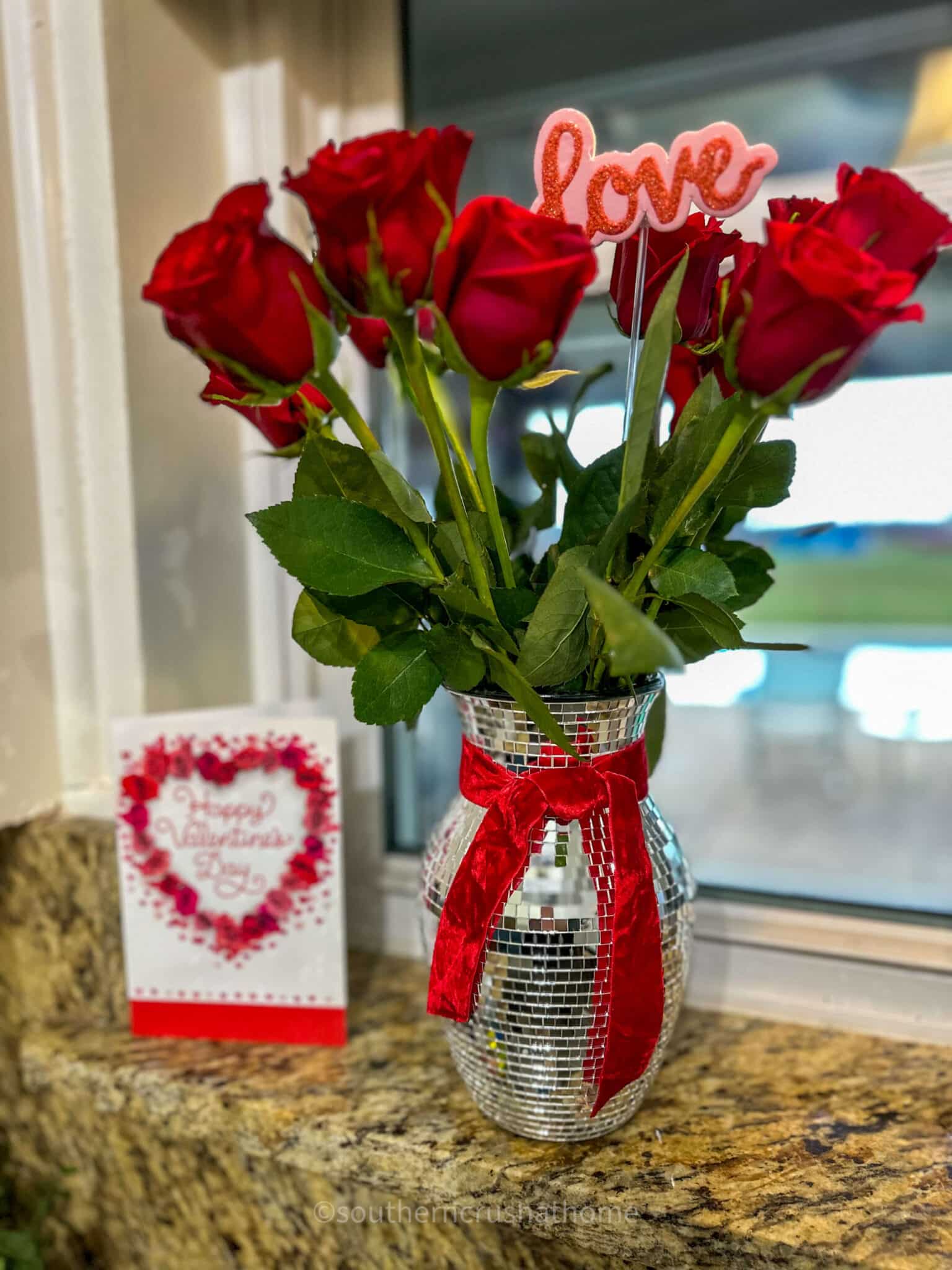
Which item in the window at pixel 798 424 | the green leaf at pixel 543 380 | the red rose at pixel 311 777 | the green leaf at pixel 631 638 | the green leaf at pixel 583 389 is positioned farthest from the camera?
the window at pixel 798 424

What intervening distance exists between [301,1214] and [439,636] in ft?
1.70

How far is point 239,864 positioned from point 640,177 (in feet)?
1.98

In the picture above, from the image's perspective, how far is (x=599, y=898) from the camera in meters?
0.59

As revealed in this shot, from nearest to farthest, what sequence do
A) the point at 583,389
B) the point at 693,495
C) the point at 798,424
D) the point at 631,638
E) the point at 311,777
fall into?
the point at 631,638 → the point at 693,495 → the point at 583,389 → the point at 311,777 → the point at 798,424

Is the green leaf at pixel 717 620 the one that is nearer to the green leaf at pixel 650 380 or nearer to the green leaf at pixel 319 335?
the green leaf at pixel 650 380

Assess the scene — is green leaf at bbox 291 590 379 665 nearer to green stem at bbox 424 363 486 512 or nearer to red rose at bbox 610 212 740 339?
green stem at bbox 424 363 486 512

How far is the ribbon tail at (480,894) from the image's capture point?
58 cm

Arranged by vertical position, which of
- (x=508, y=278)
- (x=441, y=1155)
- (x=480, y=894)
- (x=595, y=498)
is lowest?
(x=441, y=1155)

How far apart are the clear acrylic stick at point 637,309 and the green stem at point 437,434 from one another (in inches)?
4.4

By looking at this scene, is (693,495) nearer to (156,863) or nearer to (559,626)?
(559,626)

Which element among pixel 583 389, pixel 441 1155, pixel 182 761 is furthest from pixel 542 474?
pixel 441 1155

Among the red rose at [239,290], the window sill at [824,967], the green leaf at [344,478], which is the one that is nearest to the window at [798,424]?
the window sill at [824,967]

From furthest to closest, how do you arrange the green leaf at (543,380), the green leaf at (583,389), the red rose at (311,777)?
the red rose at (311,777), the green leaf at (583,389), the green leaf at (543,380)

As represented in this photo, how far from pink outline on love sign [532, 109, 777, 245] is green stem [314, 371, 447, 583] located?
16 cm
